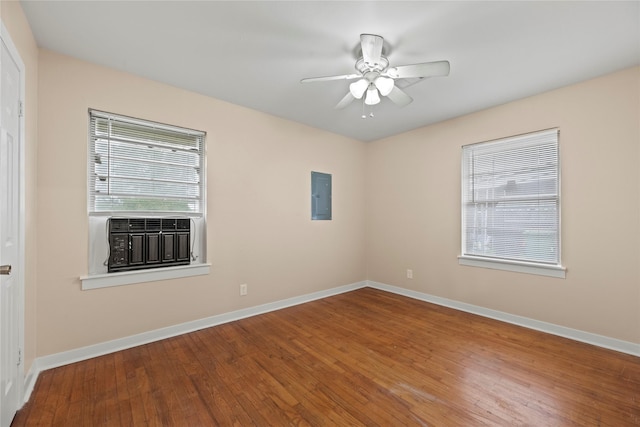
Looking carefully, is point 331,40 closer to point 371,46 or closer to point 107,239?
point 371,46

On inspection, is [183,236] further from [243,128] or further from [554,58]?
[554,58]

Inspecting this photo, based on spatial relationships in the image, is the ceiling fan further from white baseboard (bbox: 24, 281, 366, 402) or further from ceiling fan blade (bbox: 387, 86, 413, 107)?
white baseboard (bbox: 24, 281, 366, 402)

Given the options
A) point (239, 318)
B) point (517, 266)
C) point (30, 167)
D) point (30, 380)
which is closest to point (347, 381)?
point (239, 318)

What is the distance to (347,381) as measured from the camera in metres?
2.02

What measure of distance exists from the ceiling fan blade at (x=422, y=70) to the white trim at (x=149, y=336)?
9.63 feet

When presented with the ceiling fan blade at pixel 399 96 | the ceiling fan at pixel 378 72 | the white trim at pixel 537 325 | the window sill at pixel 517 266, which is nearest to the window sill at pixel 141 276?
the ceiling fan at pixel 378 72

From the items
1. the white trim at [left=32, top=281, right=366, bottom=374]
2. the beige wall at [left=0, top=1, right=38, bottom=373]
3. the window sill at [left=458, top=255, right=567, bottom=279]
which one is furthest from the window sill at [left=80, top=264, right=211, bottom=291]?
the window sill at [left=458, top=255, right=567, bottom=279]

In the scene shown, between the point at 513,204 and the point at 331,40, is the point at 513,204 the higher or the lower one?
the lower one

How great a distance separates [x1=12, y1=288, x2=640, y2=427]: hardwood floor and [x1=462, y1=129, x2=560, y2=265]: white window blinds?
0.92 m

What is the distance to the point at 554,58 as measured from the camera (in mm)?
2271

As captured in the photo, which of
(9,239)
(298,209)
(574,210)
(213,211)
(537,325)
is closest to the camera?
(9,239)

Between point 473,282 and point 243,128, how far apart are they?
3.45 metres

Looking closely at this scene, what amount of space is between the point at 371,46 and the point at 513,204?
8.27 ft

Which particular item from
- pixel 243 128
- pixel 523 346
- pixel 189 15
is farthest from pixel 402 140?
pixel 189 15
